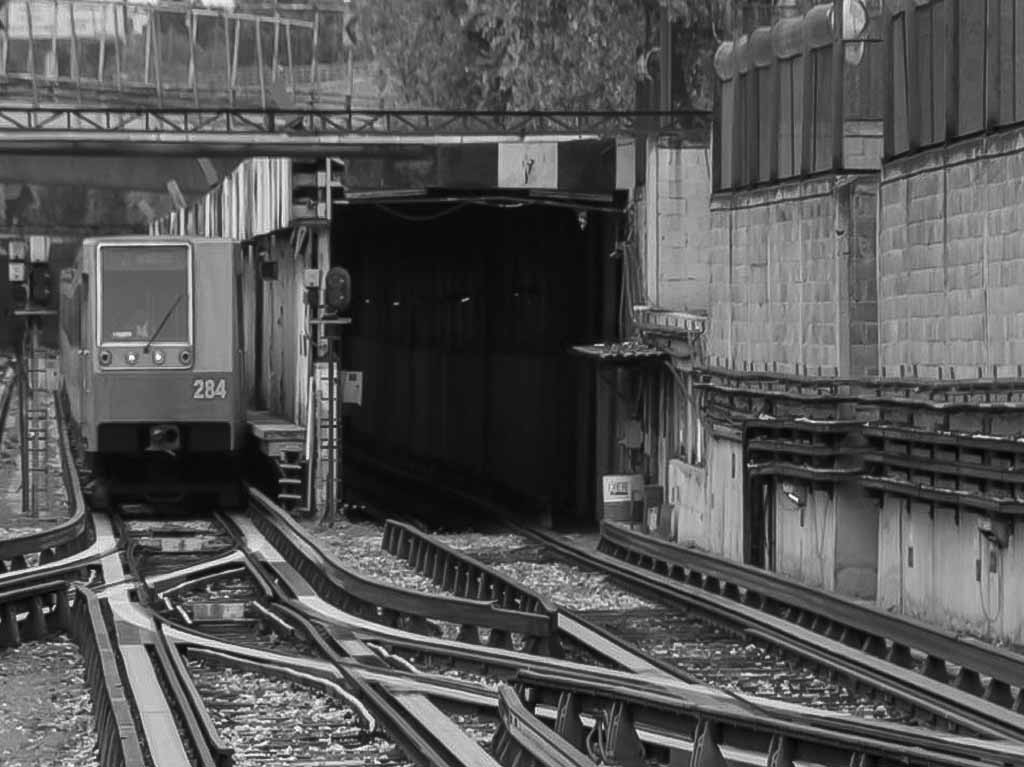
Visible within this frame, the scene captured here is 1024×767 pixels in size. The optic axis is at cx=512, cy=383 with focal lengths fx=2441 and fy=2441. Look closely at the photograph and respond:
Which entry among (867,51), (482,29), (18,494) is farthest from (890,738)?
(482,29)

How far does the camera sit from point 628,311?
30.0 m

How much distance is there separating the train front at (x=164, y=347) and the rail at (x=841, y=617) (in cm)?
659

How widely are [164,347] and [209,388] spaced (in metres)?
0.76

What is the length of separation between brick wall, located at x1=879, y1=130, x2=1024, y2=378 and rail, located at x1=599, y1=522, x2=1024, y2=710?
2202mm

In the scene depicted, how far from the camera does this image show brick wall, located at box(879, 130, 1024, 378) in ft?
60.1

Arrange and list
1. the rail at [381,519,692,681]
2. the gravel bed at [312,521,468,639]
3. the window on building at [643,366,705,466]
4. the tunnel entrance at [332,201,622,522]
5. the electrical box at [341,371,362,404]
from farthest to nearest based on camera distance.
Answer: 1. the tunnel entrance at [332,201,622,522]
2. the electrical box at [341,371,362,404]
3. the window on building at [643,366,705,466]
4. the gravel bed at [312,521,468,639]
5. the rail at [381,519,692,681]

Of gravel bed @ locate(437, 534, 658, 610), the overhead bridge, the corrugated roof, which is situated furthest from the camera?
the overhead bridge

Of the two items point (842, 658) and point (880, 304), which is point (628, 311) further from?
point (842, 658)

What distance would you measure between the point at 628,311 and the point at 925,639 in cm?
1404

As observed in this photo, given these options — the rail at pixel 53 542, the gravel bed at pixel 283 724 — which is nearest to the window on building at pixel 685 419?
Result: the rail at pixel 53 542

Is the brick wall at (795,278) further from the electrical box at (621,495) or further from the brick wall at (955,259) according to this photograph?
the electrical box at (621,495)

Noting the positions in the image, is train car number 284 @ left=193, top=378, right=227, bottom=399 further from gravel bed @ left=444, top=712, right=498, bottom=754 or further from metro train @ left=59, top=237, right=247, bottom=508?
gravel bed @ left=444, top=712, right=498, bottom=754

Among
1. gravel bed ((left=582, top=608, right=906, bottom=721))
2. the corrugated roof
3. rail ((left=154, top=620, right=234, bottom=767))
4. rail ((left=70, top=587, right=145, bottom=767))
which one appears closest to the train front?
the corrugated roof

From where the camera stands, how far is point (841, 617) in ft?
60.1
